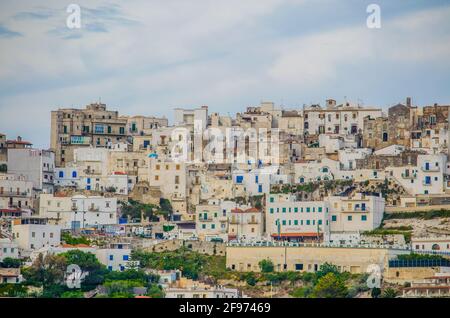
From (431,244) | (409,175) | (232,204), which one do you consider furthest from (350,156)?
(431,244)

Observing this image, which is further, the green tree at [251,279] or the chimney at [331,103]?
the chimney at [331,103]

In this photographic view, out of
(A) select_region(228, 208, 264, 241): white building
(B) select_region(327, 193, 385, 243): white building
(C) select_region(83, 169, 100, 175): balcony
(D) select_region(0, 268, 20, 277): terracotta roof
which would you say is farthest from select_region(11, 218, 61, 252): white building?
(B) select_region(327, 193, 385, 243): white building

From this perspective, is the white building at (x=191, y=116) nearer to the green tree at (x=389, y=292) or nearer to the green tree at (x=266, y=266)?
the green tree at (x=266, y=266)

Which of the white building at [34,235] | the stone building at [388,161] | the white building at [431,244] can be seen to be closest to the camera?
the white building at [431,244]

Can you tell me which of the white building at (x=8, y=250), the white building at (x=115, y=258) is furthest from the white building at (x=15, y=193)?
the white building at (x=115, y=258)
